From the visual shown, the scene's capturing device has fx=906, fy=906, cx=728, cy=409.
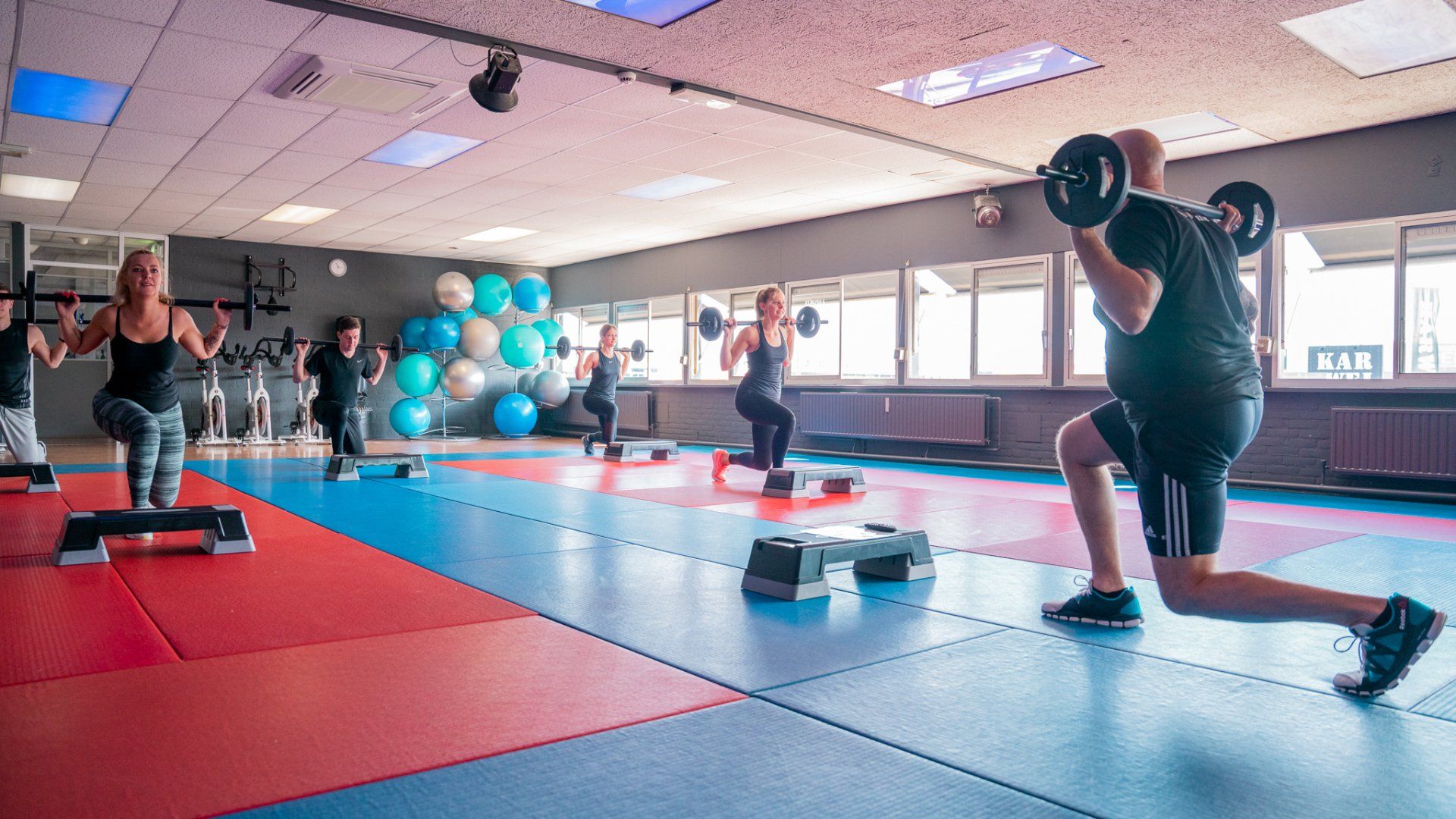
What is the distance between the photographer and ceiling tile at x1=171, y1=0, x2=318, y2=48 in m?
Result: 4.56

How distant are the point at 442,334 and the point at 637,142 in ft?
19.0

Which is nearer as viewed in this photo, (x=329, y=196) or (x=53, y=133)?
(x=53, y=133)

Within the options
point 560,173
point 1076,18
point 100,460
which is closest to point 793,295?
point 560,173

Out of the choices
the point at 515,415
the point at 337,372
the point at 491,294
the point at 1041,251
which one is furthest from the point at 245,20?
the point at 515,415

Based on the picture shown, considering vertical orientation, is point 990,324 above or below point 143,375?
above

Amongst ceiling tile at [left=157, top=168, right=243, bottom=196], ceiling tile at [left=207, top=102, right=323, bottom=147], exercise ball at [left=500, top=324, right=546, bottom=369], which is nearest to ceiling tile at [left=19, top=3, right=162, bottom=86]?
ceiling tile at [left=207, top=102, right=323, bottom=147]

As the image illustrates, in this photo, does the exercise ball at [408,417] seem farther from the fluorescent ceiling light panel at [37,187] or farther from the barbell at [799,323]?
the barbell at [799,323]

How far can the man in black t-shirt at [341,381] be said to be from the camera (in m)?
6.46

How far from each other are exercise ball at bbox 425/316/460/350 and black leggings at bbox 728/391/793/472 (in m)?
6.70

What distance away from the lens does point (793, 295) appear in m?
10.7

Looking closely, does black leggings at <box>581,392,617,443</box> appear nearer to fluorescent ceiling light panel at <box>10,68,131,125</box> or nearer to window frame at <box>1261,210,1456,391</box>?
fluorescent ceiling light panel at <box>10,68,131,125</box>

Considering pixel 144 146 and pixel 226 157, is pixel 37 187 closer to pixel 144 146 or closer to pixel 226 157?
pixel 144 146

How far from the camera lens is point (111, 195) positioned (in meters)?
8.89

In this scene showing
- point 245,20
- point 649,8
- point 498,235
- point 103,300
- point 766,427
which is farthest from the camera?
point 498,235
